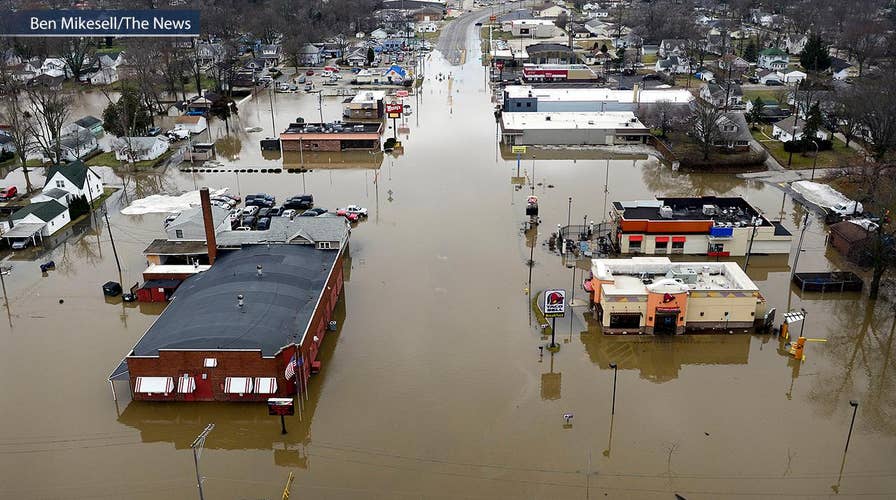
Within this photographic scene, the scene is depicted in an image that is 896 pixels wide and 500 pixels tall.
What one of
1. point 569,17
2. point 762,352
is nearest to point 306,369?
point 762,352

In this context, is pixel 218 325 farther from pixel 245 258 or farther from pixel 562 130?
pixel 562 130

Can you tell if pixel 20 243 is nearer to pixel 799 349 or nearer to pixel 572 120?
pixel 799 349

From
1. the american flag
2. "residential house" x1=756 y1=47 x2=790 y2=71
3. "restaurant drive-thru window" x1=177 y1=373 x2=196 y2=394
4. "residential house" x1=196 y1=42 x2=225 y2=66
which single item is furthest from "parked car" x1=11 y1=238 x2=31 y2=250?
"residential house" x1=756 y1=47 x2=790 y2=71

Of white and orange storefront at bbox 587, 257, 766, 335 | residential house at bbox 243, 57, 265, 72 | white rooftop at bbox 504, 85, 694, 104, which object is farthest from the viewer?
residential house at bbox 243, 57, 265, 72

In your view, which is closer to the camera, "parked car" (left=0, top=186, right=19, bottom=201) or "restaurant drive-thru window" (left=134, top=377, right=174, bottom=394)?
"restaurant drive-thru window" (left=134, top=377, right=174, bottom=394)

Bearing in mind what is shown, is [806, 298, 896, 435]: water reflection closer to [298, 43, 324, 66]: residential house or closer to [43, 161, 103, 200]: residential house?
[43, 161, 103, 200]: residential house

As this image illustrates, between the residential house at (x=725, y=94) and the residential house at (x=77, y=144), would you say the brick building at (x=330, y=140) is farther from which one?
the residential house at (x=725, y=94)

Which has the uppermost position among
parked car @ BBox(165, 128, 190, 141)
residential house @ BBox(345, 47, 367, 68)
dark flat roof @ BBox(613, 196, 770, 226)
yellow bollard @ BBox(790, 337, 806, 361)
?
residential house @ BBox(345, 47, 367, 68)
